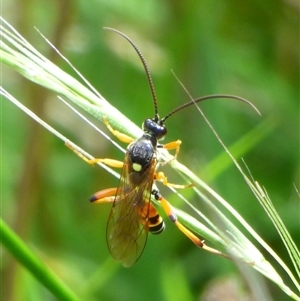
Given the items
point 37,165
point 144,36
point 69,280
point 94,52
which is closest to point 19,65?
point 37,165

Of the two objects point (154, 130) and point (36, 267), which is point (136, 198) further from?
point (36, 267)

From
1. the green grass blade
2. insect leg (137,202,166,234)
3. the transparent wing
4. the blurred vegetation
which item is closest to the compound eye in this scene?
the transparent wing

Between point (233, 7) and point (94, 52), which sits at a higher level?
point (233, 7)

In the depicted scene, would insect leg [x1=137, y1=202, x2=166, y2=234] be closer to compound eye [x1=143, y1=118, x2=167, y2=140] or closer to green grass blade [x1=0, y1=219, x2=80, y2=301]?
compound eye [x1=143, y1=118, x2=167, y2=140]

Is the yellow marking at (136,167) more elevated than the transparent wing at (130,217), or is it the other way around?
the yellow marking at (136,167)

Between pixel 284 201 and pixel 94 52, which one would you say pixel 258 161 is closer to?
pixel 284 201

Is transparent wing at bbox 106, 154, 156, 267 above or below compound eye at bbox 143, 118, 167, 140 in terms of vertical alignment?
below

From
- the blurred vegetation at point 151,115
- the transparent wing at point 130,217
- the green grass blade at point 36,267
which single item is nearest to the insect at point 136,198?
the transparent wing at point 130,217

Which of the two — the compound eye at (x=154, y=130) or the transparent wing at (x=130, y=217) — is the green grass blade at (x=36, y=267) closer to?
the transparent wing at (x=130, y=217)
